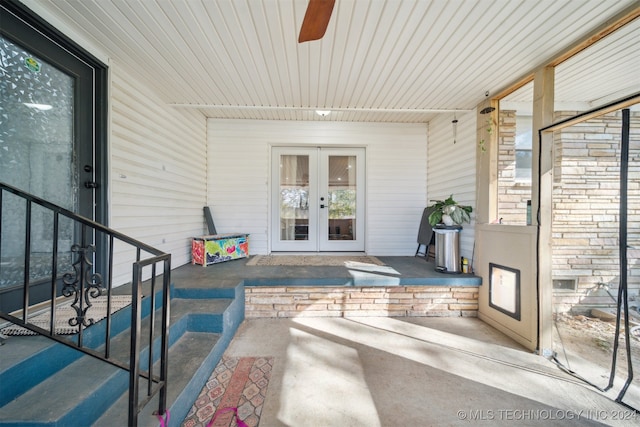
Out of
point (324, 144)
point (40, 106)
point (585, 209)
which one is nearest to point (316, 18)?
point (40, 106)

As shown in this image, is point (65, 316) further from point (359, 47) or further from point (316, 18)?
point (359, 47)

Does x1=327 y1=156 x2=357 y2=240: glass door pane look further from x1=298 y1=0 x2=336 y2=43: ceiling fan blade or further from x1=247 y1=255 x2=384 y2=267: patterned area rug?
x1=298 y1=0 x2=336 y2=43: ceiling fan blade

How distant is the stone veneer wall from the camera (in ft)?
10.3

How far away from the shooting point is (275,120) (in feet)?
14.2

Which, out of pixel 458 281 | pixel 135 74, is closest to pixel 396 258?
pixel 458 281

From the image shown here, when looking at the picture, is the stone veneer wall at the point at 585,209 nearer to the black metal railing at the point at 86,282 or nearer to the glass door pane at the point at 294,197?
the glass door pane at the point at 294,197

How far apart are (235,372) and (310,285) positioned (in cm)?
119

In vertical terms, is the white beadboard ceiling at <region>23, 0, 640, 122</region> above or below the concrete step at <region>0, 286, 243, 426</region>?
above

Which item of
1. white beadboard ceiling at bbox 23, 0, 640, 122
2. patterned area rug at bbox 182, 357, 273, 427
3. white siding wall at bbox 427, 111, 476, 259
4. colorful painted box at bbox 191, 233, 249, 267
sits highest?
white beadboard ceiling at bbox 23, 0, 640, 122

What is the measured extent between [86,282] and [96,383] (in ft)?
1.88

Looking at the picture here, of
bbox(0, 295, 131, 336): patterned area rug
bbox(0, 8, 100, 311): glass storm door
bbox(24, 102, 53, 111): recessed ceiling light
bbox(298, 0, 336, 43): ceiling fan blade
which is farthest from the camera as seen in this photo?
bbox(24, 102, 53, 111): recessed ceiling light

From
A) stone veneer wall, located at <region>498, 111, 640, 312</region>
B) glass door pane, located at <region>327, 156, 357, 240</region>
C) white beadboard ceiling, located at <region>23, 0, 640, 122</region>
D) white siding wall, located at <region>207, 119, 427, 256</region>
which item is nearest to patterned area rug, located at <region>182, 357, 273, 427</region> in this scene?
white siding wall, located at <region>207, 119, 427, 256</region>

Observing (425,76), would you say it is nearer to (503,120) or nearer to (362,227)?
(503,120)

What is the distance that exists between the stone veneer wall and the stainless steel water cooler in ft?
2.15
